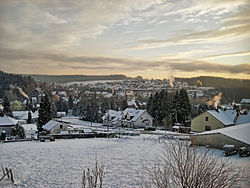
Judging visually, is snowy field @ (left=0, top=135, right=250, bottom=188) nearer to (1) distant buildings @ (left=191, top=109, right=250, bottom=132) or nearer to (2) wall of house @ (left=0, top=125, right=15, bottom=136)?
(2) wall of house @ (left=0, top=125, right=15, bottom=136)

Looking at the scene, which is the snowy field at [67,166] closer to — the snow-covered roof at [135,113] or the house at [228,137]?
the house at [228,137]

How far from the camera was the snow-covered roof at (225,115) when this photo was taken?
2244cm

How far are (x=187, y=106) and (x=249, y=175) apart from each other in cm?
2371

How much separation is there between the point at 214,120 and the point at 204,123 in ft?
3.76

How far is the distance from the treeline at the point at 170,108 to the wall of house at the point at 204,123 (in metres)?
3.56

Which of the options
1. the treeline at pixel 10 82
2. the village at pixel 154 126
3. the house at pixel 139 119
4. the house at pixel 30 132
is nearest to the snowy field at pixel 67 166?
the village at pixel 154 126

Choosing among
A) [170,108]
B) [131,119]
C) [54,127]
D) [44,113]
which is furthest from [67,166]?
[131,119]

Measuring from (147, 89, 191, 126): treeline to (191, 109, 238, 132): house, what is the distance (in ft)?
12.4

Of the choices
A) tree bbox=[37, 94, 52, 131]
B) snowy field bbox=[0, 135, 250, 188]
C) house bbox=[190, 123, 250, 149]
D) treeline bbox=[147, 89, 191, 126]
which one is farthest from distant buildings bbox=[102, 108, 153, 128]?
snowy field bbox=[0, 135, 250, 188]

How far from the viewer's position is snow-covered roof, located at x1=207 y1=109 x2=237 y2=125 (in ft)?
73.6

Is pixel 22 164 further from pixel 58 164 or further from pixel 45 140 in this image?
pixel 45 140

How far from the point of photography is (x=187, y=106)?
2817 cm

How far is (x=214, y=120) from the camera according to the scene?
896 inches

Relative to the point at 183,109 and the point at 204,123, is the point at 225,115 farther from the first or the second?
the point at 183,109
